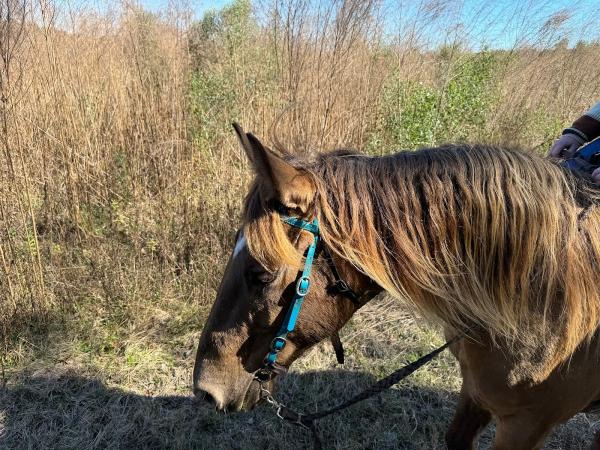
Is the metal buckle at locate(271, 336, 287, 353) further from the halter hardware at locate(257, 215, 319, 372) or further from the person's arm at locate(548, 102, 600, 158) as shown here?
the person's arm at locate(548, 102, 600, 158)

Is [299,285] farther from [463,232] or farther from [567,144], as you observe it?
[567,144]

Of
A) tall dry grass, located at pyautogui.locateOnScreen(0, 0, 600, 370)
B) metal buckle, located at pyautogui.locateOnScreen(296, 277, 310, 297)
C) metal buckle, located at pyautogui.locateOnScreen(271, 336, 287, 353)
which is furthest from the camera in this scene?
tall dry grass, located at pyautogui.locateOnScreen(0, 0, 600, 370)

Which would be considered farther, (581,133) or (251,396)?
(581,133)

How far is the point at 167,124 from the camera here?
12.0 feet

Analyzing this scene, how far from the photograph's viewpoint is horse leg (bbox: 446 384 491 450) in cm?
179

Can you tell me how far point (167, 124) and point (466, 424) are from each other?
→ 3.20 m

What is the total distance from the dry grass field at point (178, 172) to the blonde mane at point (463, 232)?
1.47 m

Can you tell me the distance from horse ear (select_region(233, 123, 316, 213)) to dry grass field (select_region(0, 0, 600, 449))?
172cm

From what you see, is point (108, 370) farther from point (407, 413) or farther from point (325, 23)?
point (325, 23)

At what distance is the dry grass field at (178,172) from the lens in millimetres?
2365

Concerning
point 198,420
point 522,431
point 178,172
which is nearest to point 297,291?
point 522,431

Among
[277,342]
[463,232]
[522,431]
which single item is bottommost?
[522,431]

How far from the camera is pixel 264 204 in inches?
42.3

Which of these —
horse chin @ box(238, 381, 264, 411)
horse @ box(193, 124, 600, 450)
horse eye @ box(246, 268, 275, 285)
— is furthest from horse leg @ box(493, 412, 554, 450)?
horse eye @ box(246, 268, 275, 285)
